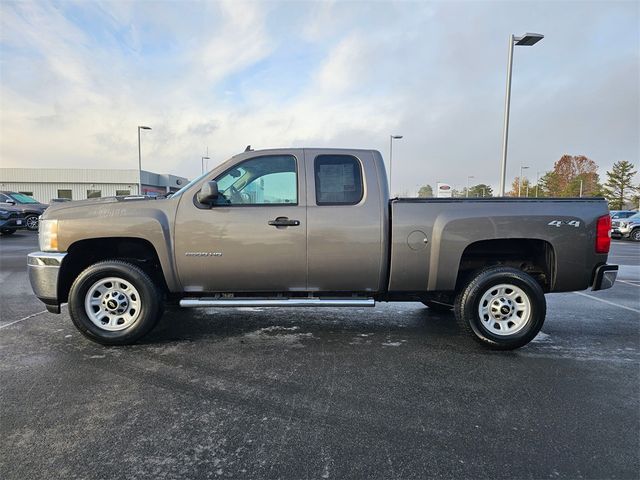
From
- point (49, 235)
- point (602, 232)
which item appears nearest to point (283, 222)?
point (49, 235)

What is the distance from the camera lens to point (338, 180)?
14.5 feet

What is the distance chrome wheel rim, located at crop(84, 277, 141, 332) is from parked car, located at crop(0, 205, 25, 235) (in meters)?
16.4

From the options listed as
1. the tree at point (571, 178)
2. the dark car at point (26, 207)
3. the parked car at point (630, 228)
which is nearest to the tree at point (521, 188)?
the tree at point (571, 178)

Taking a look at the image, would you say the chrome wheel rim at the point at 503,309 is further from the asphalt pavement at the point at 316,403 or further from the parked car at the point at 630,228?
the parked car at the point at 630,228

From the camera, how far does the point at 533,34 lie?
12.1 meters

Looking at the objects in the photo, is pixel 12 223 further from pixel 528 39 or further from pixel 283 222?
pixel 528 39

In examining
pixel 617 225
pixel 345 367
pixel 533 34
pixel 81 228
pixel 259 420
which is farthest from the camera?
pixel 617 225

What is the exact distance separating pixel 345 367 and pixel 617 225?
2482 cm

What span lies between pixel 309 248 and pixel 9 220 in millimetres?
18075

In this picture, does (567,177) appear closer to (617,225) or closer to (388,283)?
(617,225)

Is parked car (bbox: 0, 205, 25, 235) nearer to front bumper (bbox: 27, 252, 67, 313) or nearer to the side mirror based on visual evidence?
front bumper (bbox: 27, 252, 67, 313)

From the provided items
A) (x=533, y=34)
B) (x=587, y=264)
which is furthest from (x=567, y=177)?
(x=587, y=264)

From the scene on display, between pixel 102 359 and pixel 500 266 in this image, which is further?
pixel 500 266

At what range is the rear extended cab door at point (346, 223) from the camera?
4.23m
